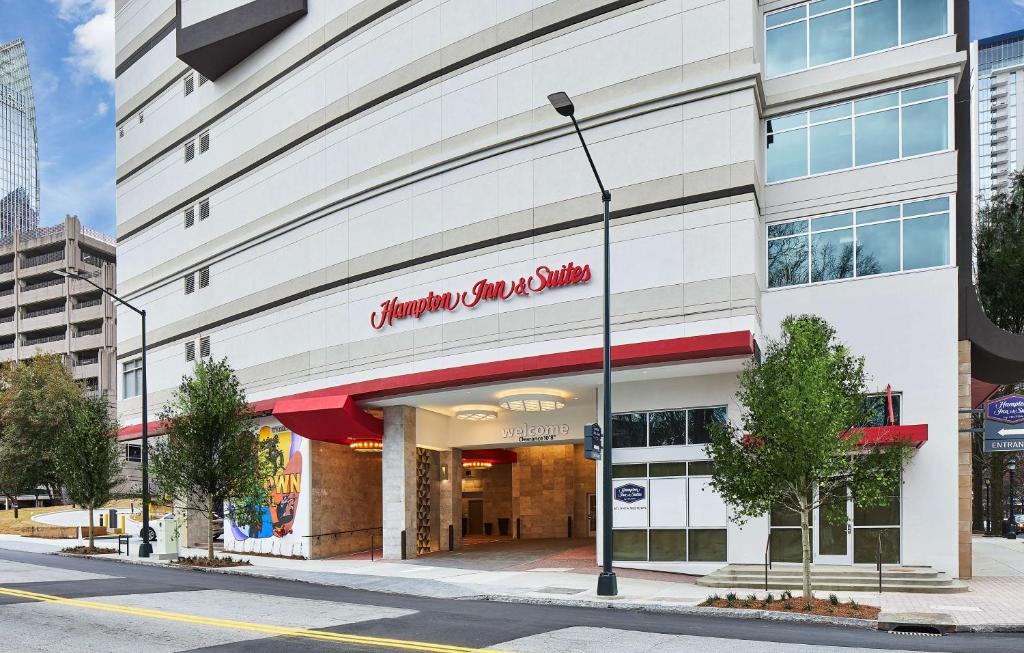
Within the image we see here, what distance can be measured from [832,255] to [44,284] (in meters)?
101

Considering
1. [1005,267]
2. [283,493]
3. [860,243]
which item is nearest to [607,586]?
[860,243]

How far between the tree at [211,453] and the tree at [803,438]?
673 inches

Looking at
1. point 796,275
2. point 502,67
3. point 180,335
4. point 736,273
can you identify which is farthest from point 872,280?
point 180,335

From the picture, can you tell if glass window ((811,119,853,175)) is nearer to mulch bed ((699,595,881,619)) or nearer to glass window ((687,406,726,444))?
glass window ((687,406,726,444))

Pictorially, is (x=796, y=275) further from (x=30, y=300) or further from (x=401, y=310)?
(x=30, y=300)

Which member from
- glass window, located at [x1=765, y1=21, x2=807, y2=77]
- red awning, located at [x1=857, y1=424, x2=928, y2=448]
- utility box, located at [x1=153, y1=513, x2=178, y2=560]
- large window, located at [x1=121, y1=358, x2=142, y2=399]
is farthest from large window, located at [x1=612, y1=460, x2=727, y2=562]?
large window, located at [x1=121, y1=358, x2=142, y2=399]

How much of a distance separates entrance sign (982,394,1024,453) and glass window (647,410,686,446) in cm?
773

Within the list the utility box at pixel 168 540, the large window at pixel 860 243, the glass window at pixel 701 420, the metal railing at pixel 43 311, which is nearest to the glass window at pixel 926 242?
the large window at pixel 860 243

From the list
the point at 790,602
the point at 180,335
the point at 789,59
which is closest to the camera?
the point at 790,602

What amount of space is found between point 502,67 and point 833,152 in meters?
10.7

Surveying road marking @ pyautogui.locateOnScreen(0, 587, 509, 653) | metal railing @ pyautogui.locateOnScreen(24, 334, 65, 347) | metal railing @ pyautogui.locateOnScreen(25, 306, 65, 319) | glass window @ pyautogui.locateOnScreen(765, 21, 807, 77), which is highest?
glass window @ pyautogui.locateOnScreen(765, 21, 807, 77)

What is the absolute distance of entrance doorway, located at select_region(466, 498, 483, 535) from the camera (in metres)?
43.4

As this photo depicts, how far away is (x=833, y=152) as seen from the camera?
25.0m

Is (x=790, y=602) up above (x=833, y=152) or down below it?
below
